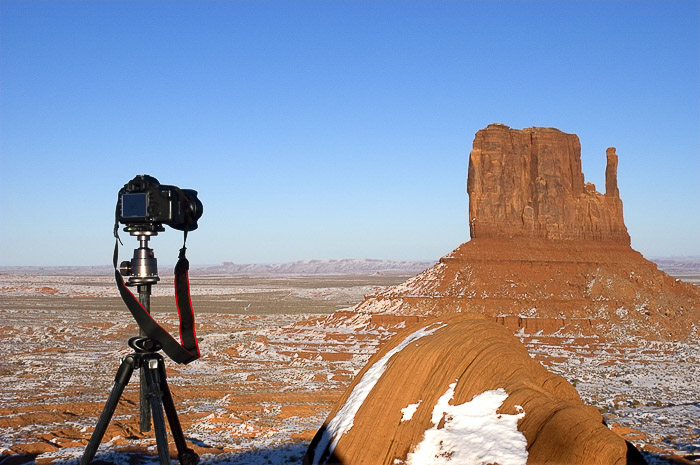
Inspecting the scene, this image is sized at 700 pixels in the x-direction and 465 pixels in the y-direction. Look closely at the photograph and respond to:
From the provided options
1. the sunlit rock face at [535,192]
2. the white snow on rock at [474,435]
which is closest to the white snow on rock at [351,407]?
the white snow on rock at [474,435]

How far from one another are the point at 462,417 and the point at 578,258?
43501 millimetres

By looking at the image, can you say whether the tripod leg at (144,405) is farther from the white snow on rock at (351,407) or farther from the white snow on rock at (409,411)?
the white snow on rock at (409,411)

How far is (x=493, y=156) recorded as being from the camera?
51.2m

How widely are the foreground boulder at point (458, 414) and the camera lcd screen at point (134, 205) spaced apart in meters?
2.96

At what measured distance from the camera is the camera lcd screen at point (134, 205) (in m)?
3.72

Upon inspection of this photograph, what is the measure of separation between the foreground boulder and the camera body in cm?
284

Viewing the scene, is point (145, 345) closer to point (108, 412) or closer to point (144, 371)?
point (144, 371)

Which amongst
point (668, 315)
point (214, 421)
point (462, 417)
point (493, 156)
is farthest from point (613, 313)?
point (462, 417)

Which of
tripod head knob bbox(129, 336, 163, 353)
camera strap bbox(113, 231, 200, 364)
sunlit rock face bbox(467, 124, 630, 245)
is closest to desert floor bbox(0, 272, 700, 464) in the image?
tripod head knob bbox(129, 336, 163, 353)

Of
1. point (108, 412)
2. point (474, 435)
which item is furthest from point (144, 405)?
point (474, 435)

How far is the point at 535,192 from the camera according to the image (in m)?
50.9

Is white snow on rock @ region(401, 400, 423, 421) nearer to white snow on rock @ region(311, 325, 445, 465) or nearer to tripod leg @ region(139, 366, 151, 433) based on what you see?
white snow on rock @ region(311, 325, 445, 465)

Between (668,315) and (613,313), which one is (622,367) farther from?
(668,315)

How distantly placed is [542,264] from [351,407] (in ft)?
134
